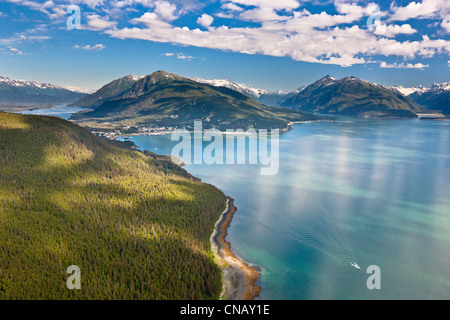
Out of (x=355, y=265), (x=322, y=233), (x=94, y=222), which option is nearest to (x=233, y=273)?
(x=355, y=265)

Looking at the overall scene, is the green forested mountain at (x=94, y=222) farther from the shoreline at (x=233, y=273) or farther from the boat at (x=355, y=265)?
the boat at (x=355, y=265)

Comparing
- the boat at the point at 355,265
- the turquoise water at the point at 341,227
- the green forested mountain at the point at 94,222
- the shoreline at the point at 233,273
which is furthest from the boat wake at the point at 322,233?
the green forested mountain at the point at 94,222

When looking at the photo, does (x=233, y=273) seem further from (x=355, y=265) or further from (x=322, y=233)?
(x=322, y=233)

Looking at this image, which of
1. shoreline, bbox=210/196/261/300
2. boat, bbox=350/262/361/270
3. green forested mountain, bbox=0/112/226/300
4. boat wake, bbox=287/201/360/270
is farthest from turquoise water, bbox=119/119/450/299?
green forested mountain, bbox=0/112/226/300

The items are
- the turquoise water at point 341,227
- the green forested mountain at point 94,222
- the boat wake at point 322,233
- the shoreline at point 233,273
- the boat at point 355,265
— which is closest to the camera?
the green forested mountain at point 94,222

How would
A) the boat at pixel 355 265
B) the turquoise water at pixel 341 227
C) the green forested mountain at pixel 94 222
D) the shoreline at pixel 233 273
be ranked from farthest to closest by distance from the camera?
1. the boat at pixel 355 265
2. the turquoise water at pixel 341 227
3. the shoreline at pixel 233 273
4. the green forested mountain at pixel 94 222
